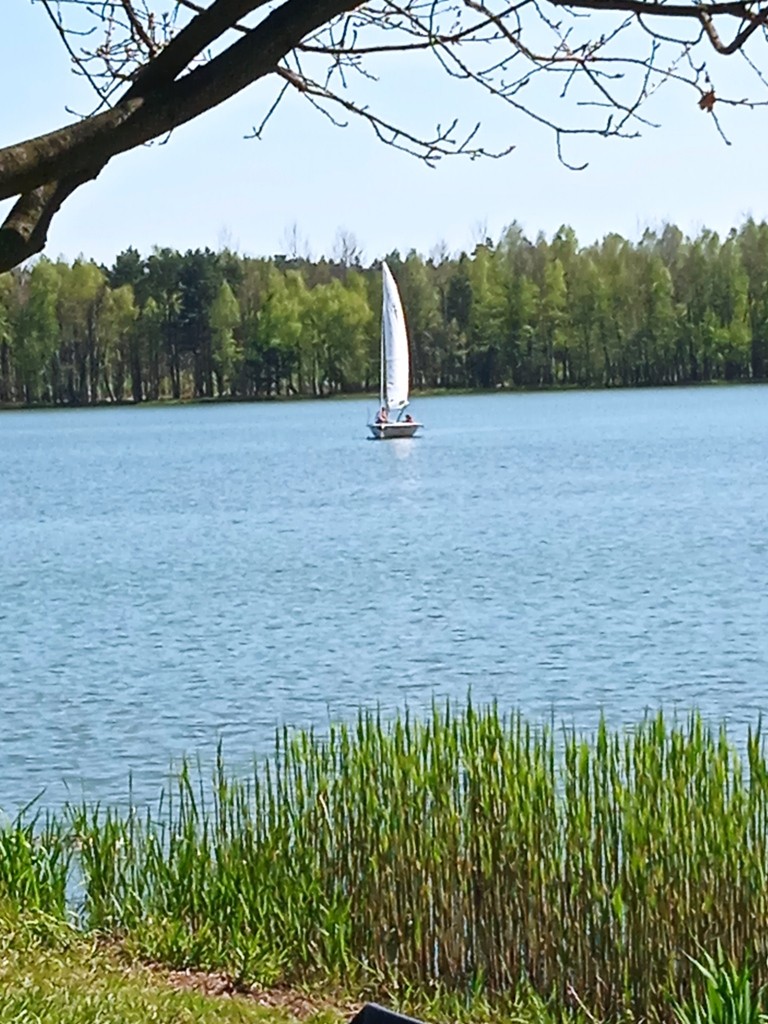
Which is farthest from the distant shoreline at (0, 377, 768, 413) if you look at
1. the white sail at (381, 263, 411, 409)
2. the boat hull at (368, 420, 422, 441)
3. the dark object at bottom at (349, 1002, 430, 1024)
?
the dark object at bottom at (349, 1002, 430, 1024)

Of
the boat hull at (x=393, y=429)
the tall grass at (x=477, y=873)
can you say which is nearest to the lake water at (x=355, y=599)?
the tall grass at (x=477, y=873)

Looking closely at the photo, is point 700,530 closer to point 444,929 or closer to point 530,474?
point 530,474

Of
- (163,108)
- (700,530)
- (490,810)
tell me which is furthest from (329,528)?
(163,108)

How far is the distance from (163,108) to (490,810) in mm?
3189

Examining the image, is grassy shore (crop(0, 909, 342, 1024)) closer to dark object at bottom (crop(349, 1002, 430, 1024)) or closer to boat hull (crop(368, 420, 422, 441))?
dark object at bottom (crop(349, 1002, 430, 1024))

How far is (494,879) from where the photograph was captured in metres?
5.87

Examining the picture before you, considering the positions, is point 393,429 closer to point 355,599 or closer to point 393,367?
point 393,367

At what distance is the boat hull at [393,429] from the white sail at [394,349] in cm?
80

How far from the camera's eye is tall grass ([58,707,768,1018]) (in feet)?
18.3

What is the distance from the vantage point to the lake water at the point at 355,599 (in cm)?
1236

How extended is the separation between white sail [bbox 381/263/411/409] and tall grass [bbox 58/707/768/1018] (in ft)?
144

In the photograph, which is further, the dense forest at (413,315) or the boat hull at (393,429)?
the dense forest at (413,315)

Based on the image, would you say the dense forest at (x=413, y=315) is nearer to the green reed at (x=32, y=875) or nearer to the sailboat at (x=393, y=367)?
the sailboat at (x=393, y=367)

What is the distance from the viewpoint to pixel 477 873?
5.91m
